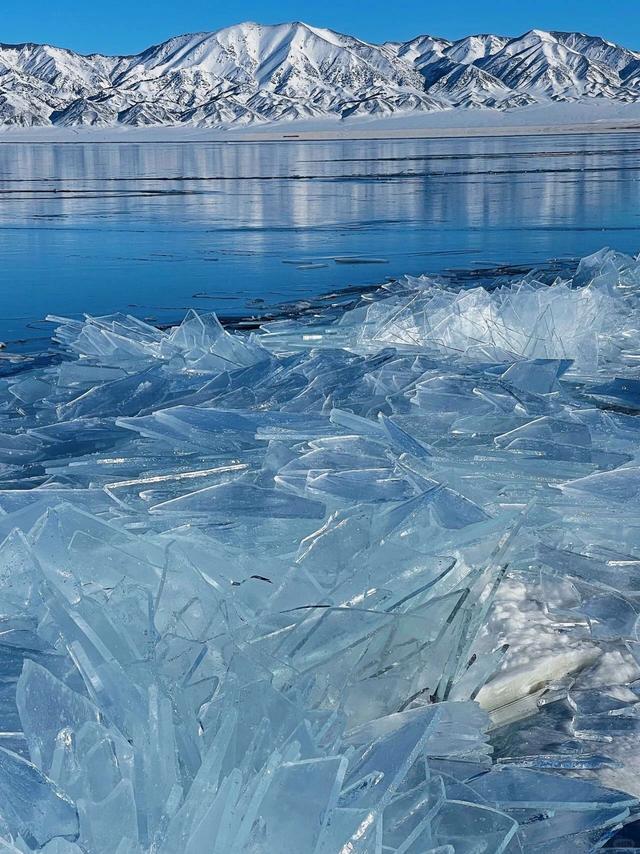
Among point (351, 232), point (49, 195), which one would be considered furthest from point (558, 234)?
point (49, 195)

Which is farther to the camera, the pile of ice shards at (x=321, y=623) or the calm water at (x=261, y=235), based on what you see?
the calm water at (x=261, y=235)

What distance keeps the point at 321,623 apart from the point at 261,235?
9.53m

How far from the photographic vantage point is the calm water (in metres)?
7.27

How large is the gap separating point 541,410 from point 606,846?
206 cm

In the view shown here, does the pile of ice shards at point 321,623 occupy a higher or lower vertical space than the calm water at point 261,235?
lower

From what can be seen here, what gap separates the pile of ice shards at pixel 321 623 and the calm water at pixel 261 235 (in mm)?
3128

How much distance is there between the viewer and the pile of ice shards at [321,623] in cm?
134

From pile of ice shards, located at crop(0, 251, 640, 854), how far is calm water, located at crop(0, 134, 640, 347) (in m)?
3.13

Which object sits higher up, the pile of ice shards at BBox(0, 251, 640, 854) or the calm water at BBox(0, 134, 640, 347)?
the calm water at BBox(0, 134, 640, 347)

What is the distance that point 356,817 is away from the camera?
50.9 inches

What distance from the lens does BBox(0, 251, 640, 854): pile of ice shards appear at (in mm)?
1343

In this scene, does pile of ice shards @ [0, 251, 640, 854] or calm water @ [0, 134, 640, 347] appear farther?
calm water @ [0, 134, 640, 347]

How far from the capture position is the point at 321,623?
5.93ft

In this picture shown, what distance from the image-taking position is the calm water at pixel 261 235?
7.27 meters
